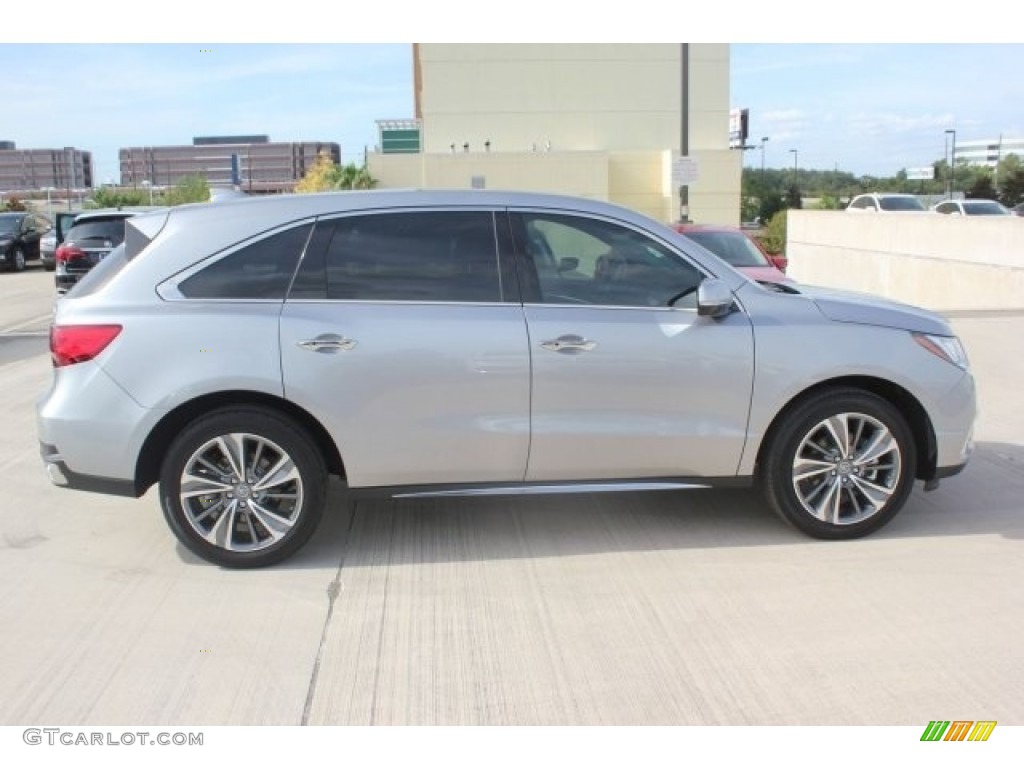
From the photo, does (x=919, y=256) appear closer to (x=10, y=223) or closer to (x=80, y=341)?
(x=80, y=341)

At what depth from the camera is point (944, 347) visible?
16.3 feet

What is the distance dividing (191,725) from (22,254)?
29435 millimetres

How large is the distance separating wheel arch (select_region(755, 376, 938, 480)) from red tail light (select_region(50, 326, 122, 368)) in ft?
10.4

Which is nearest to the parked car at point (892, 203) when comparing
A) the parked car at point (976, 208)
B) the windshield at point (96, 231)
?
the parked car at point (976, 208)

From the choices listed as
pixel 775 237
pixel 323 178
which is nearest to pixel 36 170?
pixel 323 178

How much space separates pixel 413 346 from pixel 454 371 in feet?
0.73

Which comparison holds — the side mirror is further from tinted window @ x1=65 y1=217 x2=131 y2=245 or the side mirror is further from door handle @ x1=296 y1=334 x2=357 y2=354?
tinted window @ x1=65 y1=217 x2=131 y2=245

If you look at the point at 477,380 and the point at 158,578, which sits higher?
the point at 477,380

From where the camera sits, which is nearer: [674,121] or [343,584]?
[343,584]

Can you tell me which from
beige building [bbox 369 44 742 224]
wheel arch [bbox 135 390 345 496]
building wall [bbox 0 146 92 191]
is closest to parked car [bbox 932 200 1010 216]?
beige building [bbox 369 44 742 224]

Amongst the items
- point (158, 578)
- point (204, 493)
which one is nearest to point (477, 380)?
point (204, 493)

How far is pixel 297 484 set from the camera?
4.57 m
